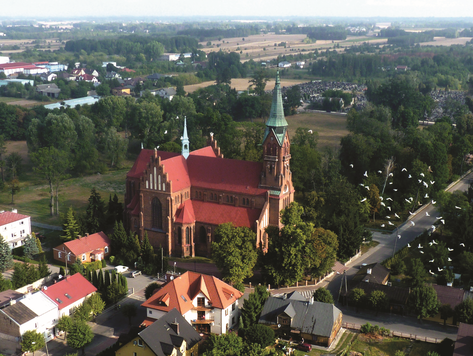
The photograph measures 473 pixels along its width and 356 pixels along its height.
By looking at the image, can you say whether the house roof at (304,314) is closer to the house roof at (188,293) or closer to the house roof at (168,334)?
the house roof at (188,293)

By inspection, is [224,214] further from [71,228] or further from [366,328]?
[366,328]

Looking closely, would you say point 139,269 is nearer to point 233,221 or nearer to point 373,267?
point 233,221

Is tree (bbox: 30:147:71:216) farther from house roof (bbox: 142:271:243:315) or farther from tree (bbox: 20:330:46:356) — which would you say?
tree (bbox: 20:330:46:356)

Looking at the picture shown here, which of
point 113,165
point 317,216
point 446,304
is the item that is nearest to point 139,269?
point 317,216

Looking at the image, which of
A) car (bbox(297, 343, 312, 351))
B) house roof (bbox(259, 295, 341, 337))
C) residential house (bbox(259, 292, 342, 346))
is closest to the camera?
car (bbox(297, 343, 312, 351))

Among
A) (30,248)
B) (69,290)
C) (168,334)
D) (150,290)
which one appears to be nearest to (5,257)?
(30,248)

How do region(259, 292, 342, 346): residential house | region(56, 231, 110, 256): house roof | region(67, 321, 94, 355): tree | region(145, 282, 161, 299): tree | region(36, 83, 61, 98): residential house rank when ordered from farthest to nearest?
region(36, 83, 61, 98): residential house → region(56, 231, 110, 256): house roof → region(145, 282, 161, 299): tree → region(259, 292, 342, 346): residential house → region(67, 321, 94, 355): tree

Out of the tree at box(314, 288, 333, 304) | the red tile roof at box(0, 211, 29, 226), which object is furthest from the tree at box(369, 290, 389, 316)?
the red tile roof at box(0, 211, 29, 226)
